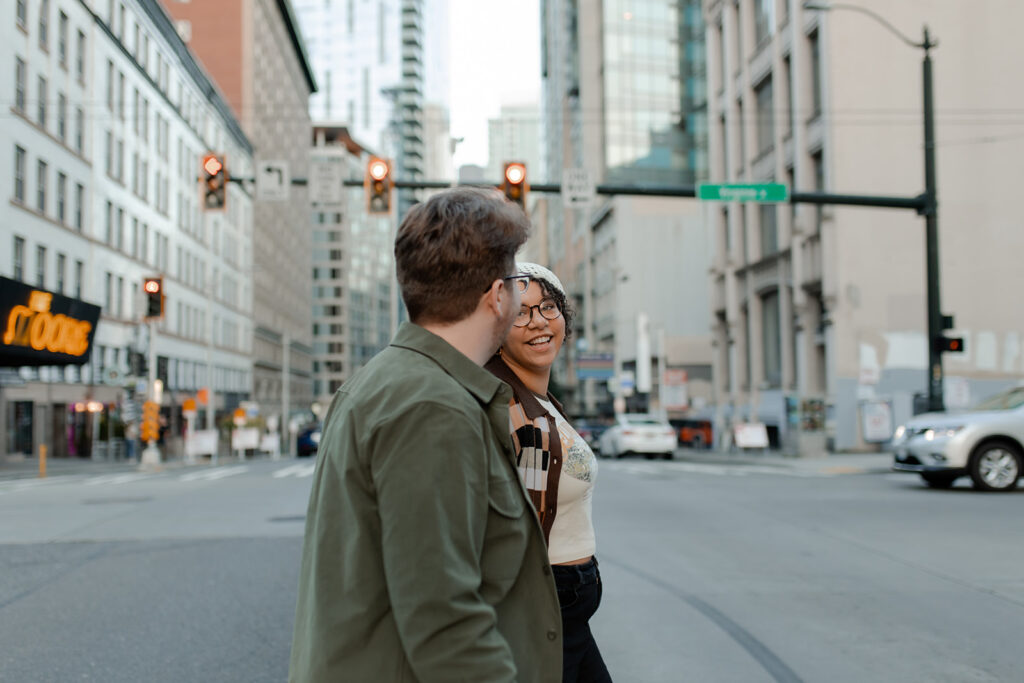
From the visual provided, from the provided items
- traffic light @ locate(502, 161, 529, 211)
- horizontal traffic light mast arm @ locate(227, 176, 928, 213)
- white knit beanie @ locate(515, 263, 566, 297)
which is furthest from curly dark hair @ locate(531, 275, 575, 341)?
traffic light @ locate(502, 161, 529, 211)

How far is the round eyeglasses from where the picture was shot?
303cm

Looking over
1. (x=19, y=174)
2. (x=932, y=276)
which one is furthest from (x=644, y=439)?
(x=19, y=174)

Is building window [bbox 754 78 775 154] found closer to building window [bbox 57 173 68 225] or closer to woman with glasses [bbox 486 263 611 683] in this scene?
building window [bbox 57 173 68 225]

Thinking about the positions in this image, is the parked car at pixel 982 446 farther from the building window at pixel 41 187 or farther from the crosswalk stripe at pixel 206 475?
the building window at pixel 41 187

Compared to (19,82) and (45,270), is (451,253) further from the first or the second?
(45,270)

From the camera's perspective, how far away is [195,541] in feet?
33.4

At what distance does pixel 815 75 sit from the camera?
108 feet

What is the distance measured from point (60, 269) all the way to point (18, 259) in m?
4.21

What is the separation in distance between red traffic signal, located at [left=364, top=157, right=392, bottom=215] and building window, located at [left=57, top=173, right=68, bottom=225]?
2668cm

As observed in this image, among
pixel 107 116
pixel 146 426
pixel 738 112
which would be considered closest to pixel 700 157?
pixel 738 112

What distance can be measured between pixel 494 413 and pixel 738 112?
40953 mm

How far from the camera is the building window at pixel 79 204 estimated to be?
4125 cm

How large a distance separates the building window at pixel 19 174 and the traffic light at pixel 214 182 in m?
21.3

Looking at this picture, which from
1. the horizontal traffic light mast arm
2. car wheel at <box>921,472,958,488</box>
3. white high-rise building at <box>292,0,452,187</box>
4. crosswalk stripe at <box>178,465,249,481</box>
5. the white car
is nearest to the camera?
car wheel at <box>921,472,958,488</box>
